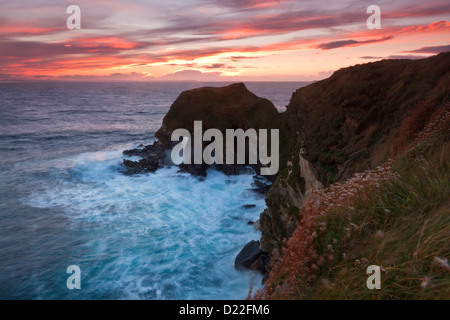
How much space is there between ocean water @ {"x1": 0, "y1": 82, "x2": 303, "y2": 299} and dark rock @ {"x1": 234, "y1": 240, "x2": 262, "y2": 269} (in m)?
0.63

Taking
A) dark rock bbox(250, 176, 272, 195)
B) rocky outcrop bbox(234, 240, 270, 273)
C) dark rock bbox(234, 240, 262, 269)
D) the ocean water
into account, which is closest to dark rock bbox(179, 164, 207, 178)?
the ocean water

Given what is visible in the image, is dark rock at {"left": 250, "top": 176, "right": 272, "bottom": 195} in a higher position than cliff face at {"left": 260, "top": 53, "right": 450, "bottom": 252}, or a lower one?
lower

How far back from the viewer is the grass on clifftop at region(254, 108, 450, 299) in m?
3.18

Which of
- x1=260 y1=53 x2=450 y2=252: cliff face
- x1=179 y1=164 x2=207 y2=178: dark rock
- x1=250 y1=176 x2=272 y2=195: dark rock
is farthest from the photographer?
x1=179 y1=164 x2=207 y2=178: dark rock

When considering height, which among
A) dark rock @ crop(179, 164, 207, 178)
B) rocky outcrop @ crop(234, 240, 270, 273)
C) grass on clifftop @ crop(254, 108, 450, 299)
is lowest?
rocky outcrop @ crop(234, 240, 270, 273)

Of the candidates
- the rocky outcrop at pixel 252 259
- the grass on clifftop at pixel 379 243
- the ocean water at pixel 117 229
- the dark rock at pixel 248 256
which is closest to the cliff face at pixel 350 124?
the rocky outcrop at pixel 252 259

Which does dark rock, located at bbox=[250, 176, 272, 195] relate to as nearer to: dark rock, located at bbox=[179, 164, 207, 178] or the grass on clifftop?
dark rock, located at bbox=[179, 164, 207, 178]

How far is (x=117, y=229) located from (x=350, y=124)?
23135 millimetres

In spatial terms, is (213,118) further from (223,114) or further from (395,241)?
(395,241)

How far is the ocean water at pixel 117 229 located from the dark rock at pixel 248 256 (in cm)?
63

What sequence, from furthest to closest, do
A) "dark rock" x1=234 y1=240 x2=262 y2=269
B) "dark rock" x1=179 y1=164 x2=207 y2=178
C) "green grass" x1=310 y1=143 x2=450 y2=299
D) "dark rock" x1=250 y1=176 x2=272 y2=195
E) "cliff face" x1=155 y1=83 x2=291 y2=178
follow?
"cliff face" x1=155 y1=83 x2=291 y2=178 < "dark rock" x1=179 y1=164 x2=207 y2=178 < "dark rock" x1=250 y1=176 x2=272 y2=195 < "dark rock" x1=234 y1=240 x2=262 y2=269 < "green grass" x1=310 y1=143 x2=450 y2=299

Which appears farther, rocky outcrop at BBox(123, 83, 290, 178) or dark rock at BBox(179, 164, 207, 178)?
rocky outcrop at BBox(123, 83, 290, 178)

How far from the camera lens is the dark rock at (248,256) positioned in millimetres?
21125
